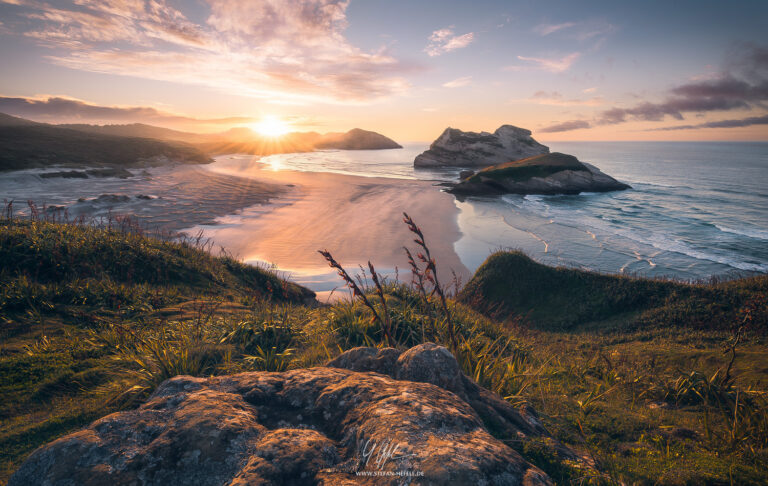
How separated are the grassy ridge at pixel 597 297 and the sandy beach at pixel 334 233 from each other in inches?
139

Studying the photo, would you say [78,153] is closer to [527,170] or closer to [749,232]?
[527,170]

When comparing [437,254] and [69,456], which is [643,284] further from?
[69,456]

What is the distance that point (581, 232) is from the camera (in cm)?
2475

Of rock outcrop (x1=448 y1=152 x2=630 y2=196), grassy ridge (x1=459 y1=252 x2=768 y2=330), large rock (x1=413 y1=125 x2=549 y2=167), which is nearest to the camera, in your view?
grassy ridge (x1=459 y1=252 x2=768 y2=330)

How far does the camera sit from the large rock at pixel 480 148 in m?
78.0

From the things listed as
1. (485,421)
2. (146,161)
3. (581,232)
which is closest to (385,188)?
(581,232)

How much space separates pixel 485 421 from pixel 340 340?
114 inches

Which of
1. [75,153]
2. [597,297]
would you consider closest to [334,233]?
[597,297]

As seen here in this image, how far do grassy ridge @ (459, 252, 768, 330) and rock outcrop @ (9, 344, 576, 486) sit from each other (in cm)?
704

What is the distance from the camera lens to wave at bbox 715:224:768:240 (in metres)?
24.1

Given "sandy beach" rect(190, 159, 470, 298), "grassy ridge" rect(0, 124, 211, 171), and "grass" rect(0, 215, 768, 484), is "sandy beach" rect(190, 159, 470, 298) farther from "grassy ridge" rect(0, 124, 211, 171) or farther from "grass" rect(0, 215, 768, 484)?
"grassy ridge" rect(0, 124, 211, 171)

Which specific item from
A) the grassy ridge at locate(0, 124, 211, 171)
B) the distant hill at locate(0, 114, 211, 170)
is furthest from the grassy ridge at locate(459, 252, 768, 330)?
the distant hill at locate(0, 114, 211, 170)

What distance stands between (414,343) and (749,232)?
1353 inches
